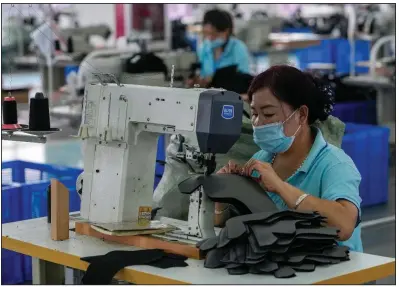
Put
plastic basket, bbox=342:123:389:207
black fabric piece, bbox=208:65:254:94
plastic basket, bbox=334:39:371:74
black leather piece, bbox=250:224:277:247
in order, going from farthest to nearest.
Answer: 1. plastic basket, bbox=334:39:371:74
2. black fabric piece, bbox=208:65:254:94
3. plastic basket, bbox=342:123:389:207
4. black leather piece, bbox=250:224:277:247

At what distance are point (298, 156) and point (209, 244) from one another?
0.56m

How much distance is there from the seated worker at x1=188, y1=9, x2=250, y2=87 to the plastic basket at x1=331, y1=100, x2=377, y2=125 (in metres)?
1.03

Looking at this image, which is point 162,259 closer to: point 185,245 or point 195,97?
point 185,245

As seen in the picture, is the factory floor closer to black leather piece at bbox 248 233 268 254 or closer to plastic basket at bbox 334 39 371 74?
black leather piece at bbox 248 233 268 254

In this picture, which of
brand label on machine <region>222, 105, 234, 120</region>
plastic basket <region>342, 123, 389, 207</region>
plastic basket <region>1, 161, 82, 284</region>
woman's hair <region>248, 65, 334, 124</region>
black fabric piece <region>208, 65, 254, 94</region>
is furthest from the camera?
black fabric piece <region>208, 65, 254, 94</region>

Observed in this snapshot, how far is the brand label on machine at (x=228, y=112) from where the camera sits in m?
2.83

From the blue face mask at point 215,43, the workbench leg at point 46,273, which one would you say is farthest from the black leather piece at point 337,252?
the blue face mask at point 215,43

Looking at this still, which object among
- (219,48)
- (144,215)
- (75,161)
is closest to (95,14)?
(75,161)

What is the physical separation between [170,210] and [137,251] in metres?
0.59

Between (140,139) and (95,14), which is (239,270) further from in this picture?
(95,14)

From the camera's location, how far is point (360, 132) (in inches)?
259

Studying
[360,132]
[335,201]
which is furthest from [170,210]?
[360,132]

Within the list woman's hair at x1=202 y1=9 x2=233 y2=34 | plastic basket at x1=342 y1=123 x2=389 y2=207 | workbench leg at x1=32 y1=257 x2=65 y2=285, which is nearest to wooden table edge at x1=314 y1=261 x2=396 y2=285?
workbench leg at x1=32 y1=257 x2=65 y2=285

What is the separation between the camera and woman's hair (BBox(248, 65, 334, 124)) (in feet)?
9.94
